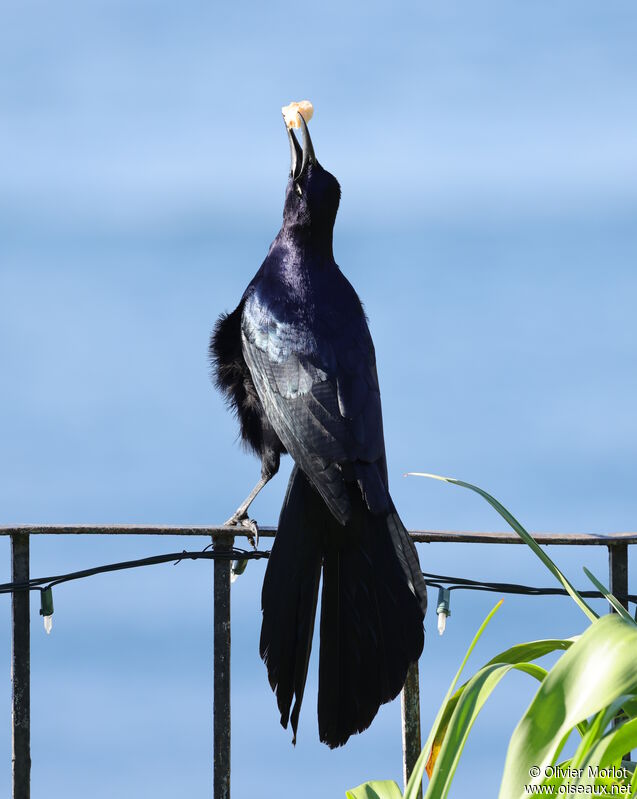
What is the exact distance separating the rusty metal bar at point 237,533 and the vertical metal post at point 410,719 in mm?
389

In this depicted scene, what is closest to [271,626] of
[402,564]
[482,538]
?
[402,564]

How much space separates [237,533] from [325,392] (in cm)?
67

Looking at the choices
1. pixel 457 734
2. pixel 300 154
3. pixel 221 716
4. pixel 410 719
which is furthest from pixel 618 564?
pixel 300 154

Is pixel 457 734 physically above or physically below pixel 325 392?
below

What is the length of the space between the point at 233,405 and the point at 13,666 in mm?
1589

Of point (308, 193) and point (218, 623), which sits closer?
point (218, 623)

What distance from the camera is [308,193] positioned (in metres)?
4.07

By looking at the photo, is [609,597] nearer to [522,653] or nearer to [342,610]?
[522,653]

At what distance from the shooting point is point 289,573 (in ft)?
9.83

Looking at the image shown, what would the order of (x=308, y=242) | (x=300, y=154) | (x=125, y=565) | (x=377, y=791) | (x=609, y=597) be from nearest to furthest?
(x=609, y=597) < (x=377, y=791) < (x=125, y=565) < (x=308, y=242) < (x=300, y=154)

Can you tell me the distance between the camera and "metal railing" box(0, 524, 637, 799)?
2688 millimetres

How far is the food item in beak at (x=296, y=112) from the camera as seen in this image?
161 inches

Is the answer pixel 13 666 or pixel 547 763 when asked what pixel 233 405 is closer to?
pixel 13 666

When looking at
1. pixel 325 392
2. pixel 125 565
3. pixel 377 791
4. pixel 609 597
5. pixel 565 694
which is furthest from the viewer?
pixel 325 392
